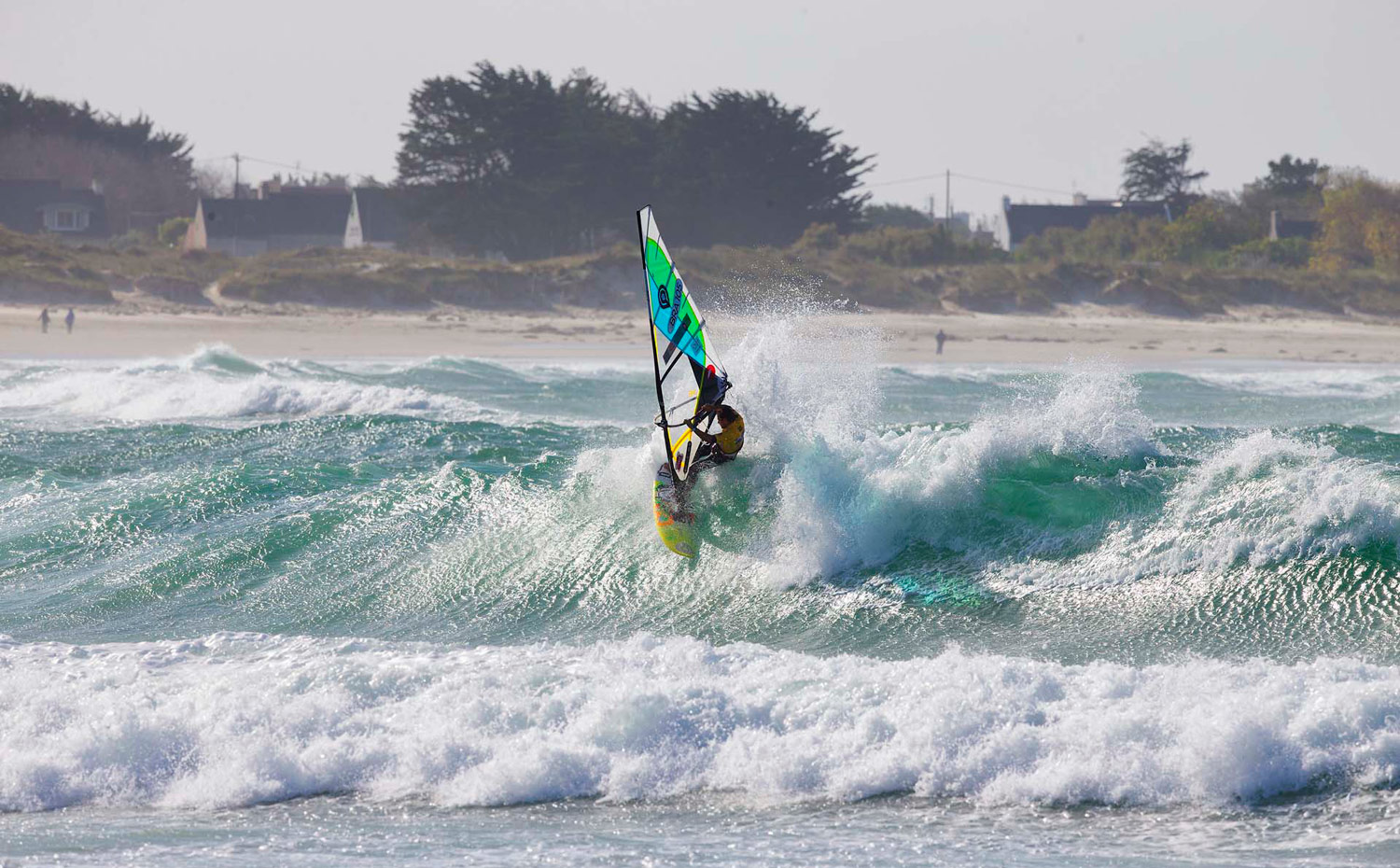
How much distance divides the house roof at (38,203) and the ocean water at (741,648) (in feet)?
147

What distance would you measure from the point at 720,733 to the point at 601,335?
76.5 feet

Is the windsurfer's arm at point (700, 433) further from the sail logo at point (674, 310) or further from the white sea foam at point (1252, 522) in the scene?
the white sea foam at point (1252, 522)

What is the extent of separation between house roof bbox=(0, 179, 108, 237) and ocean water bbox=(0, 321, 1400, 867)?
147 ft

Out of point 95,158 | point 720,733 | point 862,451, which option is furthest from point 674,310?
point 95,158

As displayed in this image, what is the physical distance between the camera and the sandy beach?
25531 millimetres

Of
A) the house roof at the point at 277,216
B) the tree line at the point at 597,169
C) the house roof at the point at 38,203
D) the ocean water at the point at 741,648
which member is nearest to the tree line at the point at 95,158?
the house roof at the point at 38,203

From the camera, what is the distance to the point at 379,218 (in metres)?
49.5

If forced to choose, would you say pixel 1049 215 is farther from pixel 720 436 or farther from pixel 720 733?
pixel 720 733

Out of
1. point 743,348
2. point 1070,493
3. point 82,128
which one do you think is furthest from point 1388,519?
point 82,128

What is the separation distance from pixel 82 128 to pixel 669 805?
63.6 m

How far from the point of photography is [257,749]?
6.13 meters

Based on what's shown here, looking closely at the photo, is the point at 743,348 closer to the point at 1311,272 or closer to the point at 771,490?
the point at 771,490

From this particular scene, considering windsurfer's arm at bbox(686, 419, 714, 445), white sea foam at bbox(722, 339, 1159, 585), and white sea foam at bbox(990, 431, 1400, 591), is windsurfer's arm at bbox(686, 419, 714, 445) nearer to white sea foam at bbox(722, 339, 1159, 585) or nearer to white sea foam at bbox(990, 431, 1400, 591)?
white sea foam at bbox(722, 339, 1159, 585)

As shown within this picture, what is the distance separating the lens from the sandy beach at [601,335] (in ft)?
83.8
